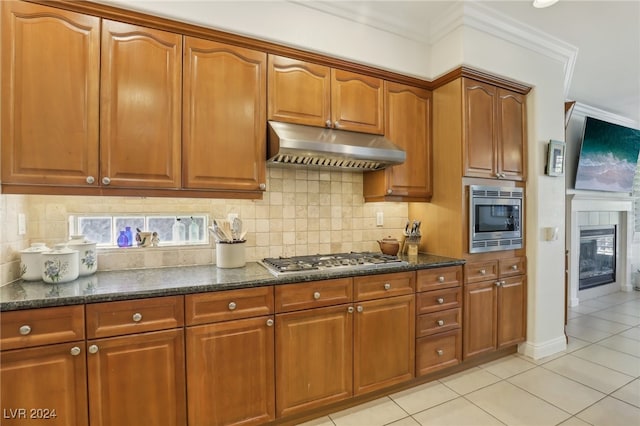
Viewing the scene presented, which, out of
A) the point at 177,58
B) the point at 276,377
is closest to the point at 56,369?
the point at 276,377

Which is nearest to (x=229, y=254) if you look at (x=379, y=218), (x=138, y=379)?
(x=138, y=379)

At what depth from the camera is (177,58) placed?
5.87 ft

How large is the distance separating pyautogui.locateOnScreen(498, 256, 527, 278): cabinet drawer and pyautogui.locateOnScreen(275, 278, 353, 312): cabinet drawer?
4.98 ft

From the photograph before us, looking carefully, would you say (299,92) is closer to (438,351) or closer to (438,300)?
(438,300)

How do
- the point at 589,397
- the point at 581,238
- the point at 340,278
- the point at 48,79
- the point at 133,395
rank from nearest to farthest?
1. the point at 133,395
2. the point at 48,79
3. the point at 340,278
4. the point at 589,397
5. the point at 581,238

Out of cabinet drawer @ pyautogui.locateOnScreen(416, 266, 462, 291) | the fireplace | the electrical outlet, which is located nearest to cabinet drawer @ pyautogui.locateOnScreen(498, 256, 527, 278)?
cabinet drawer @ pyautogui.locateOnScreen(416, 266, 462, 291)

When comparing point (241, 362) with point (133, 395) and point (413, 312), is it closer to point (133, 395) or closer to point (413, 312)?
point (133, 395)

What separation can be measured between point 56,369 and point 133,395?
0.35 m

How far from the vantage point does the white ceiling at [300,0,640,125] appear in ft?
7.23

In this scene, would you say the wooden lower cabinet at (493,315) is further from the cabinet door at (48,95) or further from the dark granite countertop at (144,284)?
the cabinet door at (48,95)

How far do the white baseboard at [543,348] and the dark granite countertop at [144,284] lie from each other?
5.00ft

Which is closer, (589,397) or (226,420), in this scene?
(226,420)

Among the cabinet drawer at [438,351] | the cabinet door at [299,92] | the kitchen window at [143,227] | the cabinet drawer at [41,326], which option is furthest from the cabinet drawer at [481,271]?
the cabinet drawer at [41,326]

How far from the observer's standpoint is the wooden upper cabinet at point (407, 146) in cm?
243
